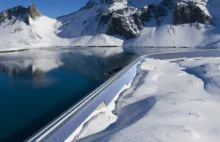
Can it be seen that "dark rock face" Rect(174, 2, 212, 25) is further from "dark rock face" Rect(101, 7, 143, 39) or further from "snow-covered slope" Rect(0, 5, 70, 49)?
"snow-covered slope" Rect(0, 5, 70, 49)

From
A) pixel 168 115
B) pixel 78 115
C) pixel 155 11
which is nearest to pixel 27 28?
pixel 155 11

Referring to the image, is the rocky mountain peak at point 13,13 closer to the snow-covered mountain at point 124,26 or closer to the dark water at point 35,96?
the snow-covered mountain at point 124,26

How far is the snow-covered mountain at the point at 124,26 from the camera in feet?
436

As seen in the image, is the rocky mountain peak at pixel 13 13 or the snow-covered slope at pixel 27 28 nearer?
the snow-covered slope at pixel 27 28

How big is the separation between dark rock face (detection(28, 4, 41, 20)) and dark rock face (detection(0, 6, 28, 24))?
348 centimetres

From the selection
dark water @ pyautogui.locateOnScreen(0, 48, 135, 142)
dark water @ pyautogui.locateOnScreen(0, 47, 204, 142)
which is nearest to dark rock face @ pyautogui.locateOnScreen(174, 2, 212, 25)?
dark water @ pyautogui.locateOnScreen(0, 47, 204, 142)

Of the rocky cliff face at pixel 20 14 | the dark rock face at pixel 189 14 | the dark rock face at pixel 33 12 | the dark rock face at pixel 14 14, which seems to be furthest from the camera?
the dark rock face at pixel 14 14

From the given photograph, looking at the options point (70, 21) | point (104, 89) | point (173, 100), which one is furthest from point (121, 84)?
point (70, 21)

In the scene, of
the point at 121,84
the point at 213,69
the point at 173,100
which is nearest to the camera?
the point at 173,100

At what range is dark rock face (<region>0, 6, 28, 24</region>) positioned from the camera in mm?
160500

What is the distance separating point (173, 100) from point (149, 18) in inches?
5273

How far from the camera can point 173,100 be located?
21.3m

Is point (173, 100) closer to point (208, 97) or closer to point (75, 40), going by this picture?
point (208, 97)

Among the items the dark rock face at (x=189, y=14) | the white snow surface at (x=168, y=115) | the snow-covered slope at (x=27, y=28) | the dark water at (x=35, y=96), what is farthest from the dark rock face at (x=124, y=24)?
the white snow surface at (x=168, y=115)
